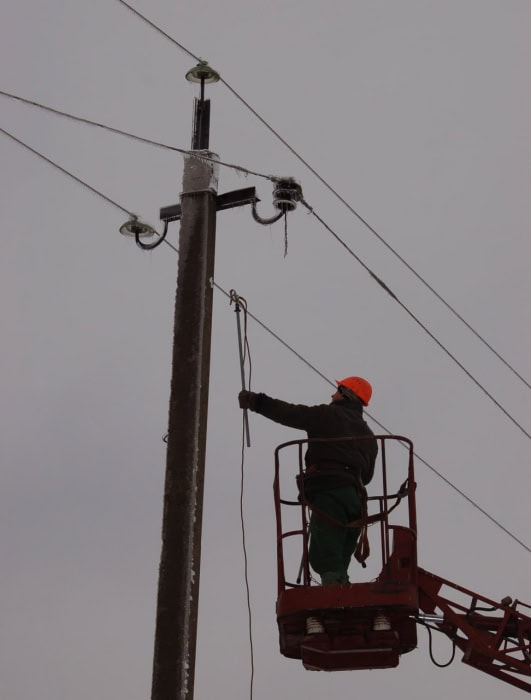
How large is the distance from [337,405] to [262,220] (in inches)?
56.4

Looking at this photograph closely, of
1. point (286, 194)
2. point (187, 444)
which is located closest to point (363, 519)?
point (187, 444)

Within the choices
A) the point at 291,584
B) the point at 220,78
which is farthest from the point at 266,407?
the point at 220,78

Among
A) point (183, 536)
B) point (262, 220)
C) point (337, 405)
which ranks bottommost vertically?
point (183, 536)

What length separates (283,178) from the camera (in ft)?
28.9

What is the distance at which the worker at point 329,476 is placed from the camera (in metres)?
8.23

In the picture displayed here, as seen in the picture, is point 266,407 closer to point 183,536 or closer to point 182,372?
point 182,372

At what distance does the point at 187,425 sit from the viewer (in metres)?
7.50

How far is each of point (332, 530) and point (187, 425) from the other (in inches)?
56.6

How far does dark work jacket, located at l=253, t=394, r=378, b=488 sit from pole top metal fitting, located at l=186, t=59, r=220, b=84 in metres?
2.58

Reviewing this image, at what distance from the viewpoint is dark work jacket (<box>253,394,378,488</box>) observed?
27.2ft

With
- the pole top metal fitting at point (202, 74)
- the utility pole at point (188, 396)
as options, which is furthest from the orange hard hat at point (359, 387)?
the pole top metal fitting at point (202, 74)

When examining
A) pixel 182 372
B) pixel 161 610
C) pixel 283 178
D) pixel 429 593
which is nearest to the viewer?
pixel 161 610

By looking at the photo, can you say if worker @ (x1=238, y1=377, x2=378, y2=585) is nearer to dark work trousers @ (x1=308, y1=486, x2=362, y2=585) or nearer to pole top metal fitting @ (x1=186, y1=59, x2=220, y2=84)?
dark work trousers @ (x1=308, y1=486, x2=362, y2=585)

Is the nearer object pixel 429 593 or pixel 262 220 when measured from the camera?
pixel 262 220
